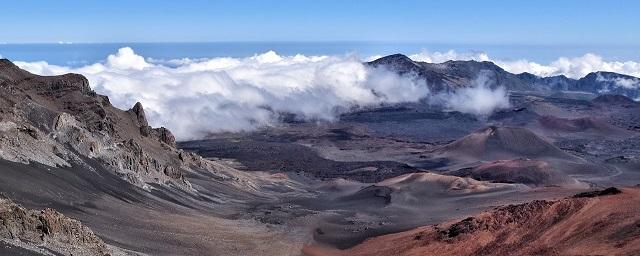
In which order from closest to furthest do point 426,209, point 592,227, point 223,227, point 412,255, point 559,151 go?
point 592,227 → point 412,255 → point 223,227 → point 426,209 → point 559,151

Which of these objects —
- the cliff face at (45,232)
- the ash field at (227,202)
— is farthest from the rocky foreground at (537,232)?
the cliff face at (45,232)

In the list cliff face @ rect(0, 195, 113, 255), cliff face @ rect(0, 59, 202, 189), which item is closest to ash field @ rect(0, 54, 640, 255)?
cliff face @ rect(0, 195, 113, 255)

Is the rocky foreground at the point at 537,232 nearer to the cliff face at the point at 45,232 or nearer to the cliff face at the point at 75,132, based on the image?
the cliff face at the point at 45,232

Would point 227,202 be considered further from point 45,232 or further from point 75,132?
point 45,232

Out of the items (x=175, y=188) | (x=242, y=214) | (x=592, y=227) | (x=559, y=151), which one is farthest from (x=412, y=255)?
(x=559, y=151)

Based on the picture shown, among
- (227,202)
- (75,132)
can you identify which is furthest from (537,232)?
(75,132)

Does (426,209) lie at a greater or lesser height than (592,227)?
lesser

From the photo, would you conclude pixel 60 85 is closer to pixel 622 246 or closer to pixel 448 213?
pixel 448 213
